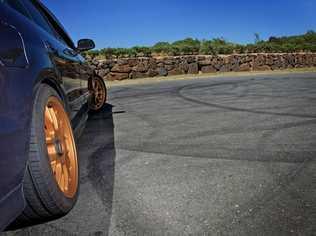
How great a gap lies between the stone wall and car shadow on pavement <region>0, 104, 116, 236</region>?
1311 centimetres

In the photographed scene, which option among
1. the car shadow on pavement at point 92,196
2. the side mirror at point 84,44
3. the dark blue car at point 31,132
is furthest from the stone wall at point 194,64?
the dark blue car at point 31,132

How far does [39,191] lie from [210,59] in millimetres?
19388

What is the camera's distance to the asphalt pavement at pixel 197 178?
2002 mm

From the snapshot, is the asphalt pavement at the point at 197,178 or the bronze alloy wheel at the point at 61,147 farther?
the bronze alloy wheel at the point at 61,147

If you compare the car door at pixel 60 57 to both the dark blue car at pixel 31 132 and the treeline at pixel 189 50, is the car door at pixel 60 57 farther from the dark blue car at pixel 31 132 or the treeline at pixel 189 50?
the treeline at pixel 189 50

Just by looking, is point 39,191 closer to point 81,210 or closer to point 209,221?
point 81,210

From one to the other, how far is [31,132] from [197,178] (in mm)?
1436

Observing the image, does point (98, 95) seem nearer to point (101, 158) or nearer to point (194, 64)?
point (101, 158)

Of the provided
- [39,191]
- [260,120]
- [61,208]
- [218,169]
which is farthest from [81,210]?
[260,120]

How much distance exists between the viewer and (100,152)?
140 inches

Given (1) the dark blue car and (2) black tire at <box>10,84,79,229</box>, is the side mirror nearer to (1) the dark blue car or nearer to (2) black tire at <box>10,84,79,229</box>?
(1) the dark blue car

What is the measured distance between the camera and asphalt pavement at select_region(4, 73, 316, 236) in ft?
6.57

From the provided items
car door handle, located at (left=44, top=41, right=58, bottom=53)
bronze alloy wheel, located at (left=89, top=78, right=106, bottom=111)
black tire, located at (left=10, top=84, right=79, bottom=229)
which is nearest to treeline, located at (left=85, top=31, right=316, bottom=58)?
bronze alloy wheel, located at (left=89, top=78, right=106, bottom=111)

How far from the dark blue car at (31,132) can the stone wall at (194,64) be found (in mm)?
14455
